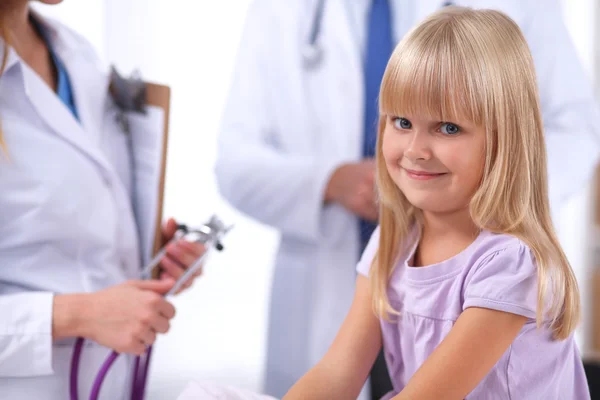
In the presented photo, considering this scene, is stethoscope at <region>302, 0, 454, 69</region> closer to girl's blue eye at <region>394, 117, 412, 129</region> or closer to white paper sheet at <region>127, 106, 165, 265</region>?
white paper sheet at <region>127, 106, 165, 265</region>

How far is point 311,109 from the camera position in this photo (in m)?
1.27

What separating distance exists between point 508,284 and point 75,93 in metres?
0.64

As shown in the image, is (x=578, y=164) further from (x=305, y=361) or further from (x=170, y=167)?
(x=170, y=167)

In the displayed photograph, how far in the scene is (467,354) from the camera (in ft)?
2.02

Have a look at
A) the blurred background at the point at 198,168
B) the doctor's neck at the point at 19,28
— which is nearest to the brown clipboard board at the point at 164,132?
the doctor's neck at the point at 19,28

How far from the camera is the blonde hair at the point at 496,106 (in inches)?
24.1

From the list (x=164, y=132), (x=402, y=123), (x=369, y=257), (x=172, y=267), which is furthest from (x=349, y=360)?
(x=164, y=132)

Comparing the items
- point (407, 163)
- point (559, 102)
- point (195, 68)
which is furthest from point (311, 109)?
point (407, 163)

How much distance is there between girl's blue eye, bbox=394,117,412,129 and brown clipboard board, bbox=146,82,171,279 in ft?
1.49

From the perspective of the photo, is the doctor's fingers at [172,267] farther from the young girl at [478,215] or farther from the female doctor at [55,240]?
the young girl at [478,215]

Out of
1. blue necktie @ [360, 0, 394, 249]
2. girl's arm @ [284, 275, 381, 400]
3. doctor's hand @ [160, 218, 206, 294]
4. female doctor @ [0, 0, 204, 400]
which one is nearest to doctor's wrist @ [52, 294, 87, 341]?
female doctor @ [0, 0, 204, 400]

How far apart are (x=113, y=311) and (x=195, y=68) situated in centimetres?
60

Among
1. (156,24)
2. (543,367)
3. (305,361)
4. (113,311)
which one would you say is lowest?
(305,361)

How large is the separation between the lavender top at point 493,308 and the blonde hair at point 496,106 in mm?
15
